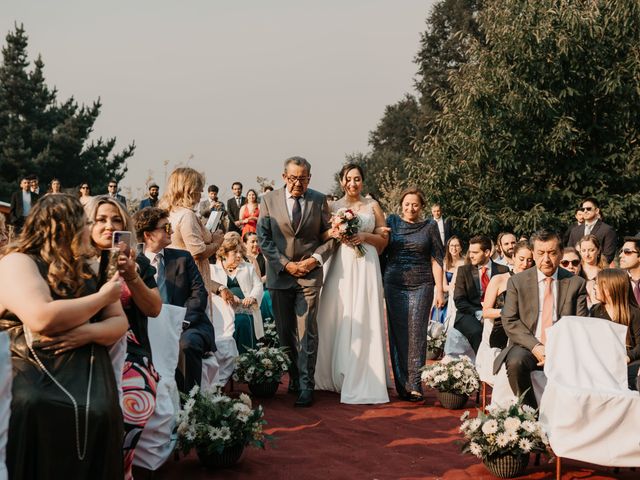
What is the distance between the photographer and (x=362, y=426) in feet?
22.6

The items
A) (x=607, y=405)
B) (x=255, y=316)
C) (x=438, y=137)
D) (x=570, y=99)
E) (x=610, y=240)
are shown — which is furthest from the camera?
(x=438, y=137)

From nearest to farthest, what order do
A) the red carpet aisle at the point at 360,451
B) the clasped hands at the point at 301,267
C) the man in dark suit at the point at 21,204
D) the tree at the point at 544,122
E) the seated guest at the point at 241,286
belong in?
the red carpet aisle at the point at 360,451 < the clasped hands at the point at 301,267 < the seated guest at the point at 241,286 < the man in dark suit at the point at 21,204 < the tree at the point at 544,122

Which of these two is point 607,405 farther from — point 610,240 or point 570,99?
point 570,99

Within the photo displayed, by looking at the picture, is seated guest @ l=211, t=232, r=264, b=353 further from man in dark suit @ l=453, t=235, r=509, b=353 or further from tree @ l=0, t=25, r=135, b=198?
tree @ l=0, t=25, r=135, b=198

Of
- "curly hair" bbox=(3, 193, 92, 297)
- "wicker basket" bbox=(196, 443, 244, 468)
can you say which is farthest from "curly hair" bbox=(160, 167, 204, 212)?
"curly hair" bbox=(3, 193, 92, 297)

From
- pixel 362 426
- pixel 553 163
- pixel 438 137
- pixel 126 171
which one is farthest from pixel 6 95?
pixel 362 426

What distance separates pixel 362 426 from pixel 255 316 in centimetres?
268

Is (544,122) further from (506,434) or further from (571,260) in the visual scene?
(506,434)

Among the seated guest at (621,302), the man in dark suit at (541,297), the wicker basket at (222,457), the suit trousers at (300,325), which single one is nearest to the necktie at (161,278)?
the wicker basket at (222,457)

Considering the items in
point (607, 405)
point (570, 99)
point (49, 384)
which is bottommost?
point (607, 405)

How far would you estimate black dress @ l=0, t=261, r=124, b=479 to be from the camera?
134 inches

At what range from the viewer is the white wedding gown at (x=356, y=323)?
314 inches

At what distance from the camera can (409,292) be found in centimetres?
817

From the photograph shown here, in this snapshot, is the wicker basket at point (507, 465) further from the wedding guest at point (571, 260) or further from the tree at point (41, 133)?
the tree at point (41, 133)
